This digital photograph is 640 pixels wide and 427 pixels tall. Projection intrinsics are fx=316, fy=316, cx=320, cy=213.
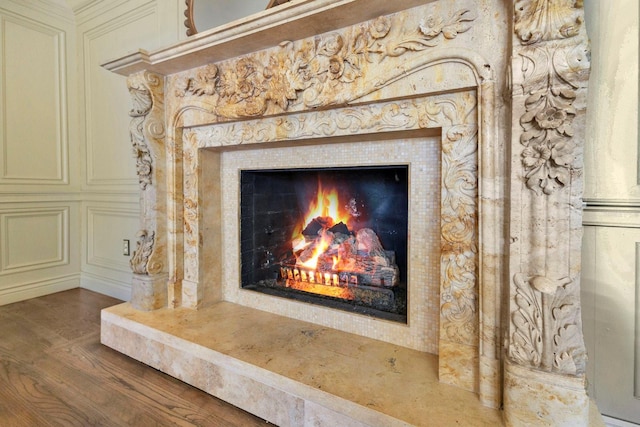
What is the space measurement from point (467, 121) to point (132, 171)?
8.56 feet

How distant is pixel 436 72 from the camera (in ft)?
4.08

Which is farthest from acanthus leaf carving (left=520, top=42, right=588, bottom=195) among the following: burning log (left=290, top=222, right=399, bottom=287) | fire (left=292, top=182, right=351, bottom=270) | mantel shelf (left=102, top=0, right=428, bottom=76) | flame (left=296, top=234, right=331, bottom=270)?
flame (left=296, top=234, right=331, bottom=270)

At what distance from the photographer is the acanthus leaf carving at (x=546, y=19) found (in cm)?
97

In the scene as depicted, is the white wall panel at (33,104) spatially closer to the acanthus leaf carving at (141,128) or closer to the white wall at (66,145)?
the white wall at (66,145)

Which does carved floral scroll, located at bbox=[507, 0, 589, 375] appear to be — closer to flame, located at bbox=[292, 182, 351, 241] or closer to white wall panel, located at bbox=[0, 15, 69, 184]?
flame, located at bbox=[292, 182, 351, 241]

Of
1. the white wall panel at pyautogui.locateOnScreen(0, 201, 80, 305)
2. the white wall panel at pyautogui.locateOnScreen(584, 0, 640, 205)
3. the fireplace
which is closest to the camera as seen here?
the white wall panel at pyautogui.locateOnScreen(584, 0, 640, 205)

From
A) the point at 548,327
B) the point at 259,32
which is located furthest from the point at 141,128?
the point at 548,327

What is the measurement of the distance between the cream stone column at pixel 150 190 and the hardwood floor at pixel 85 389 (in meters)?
0.40

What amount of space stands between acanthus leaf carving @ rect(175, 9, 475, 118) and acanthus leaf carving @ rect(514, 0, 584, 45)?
19 centimetres

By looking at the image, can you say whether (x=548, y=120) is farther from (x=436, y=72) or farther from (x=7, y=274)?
(x=7, y=274)

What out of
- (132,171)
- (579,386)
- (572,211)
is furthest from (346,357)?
(132,171)

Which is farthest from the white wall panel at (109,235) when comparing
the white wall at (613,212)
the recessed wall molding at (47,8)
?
the white wall at (613,212)

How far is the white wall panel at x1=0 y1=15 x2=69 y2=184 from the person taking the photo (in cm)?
270

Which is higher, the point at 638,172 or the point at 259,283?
the point at 638,172
